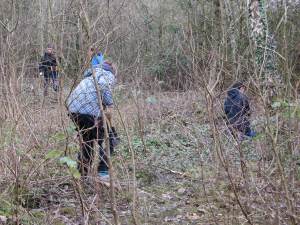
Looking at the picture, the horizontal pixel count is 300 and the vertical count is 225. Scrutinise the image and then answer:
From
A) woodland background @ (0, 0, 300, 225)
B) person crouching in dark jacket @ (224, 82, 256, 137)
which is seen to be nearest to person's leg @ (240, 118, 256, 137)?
person crouching in dark jacket @ (224, 82, 256, 137)

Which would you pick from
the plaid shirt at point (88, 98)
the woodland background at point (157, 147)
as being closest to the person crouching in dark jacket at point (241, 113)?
the woodland background at point (157, 147)

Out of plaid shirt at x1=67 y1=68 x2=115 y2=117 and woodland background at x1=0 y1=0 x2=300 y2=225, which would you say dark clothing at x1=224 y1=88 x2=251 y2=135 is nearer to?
woodland background at x1=0 y1=0 x2=300 y2=225

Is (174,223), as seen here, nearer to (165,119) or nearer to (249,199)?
(249,199)

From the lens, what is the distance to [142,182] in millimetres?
6105

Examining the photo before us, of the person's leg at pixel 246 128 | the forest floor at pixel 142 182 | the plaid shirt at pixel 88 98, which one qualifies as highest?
Answer: the plaid shirt at pixel 88 98

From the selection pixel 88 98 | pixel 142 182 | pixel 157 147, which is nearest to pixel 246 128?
pixel 142 182

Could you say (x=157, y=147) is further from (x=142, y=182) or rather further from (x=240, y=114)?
(x=240, y=114)

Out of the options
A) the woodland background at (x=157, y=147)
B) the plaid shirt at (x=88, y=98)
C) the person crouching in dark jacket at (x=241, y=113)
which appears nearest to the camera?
the woodland background at (x=157, y=147)

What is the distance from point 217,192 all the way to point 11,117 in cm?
246

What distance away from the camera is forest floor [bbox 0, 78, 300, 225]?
12.0ft

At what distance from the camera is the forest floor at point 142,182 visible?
144 inches

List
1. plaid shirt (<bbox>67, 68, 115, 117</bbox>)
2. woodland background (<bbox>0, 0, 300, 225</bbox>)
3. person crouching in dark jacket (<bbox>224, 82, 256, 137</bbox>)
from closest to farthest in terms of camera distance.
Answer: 1. woodland background (<bbox>0, 0, 300, 225</bbox>)
2. person crouching in dark jacket (<bbox>224, 82, 256, 137</bbox>)
3. plaid shirt (<bbox>67, 68, 115, 117</bbox>)

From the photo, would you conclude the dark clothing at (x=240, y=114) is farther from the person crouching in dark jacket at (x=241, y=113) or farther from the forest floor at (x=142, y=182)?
the forest floor at (x=142, y=182)

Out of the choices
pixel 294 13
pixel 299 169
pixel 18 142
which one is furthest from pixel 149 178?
pixel 294 13
